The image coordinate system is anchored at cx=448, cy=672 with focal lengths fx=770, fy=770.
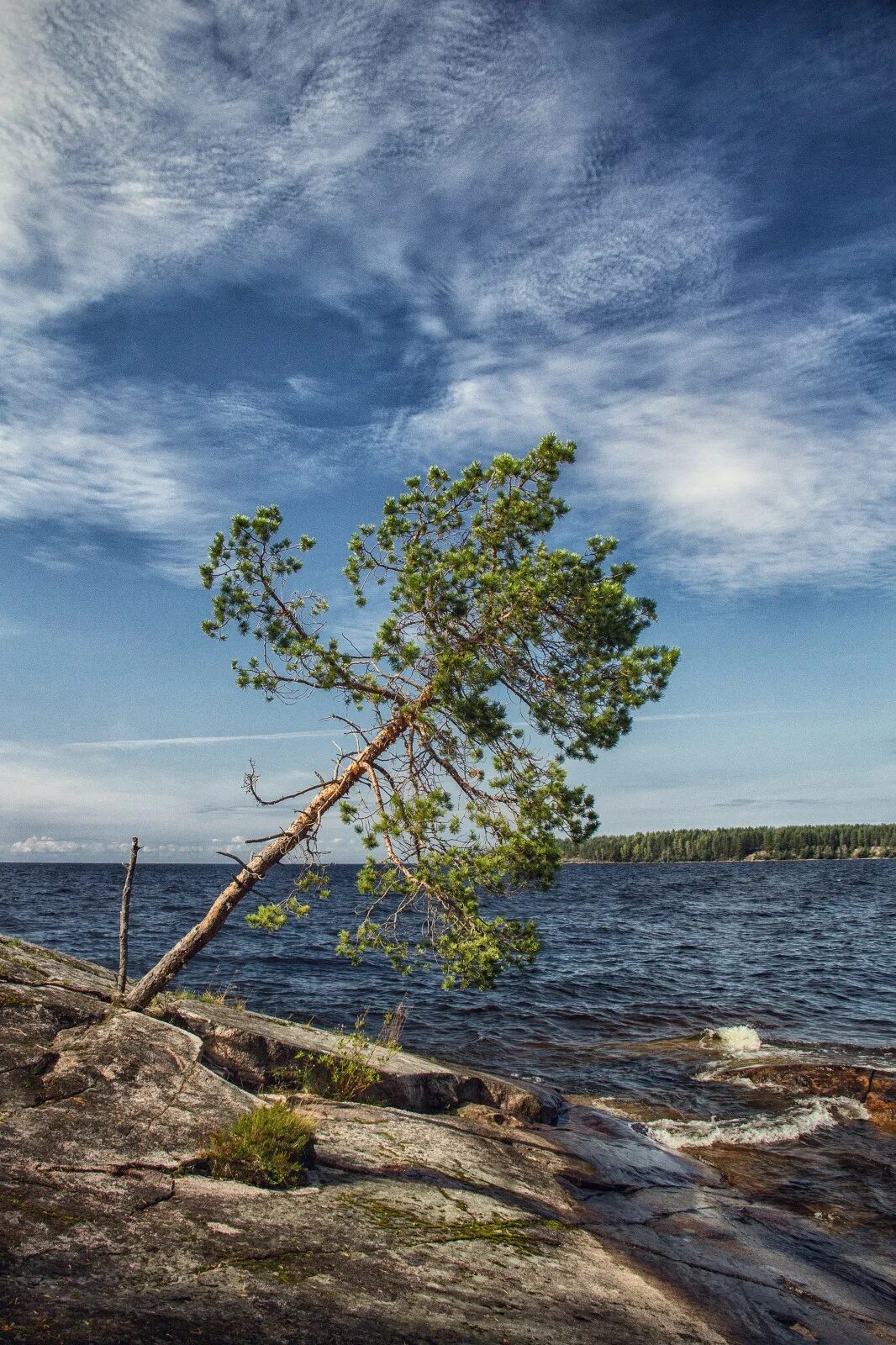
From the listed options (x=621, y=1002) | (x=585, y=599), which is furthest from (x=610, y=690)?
(x=621, y=1002)

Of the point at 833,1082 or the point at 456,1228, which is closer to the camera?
the point at 456,1228

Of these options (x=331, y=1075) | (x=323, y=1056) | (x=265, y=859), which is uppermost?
(x=265, y=859)

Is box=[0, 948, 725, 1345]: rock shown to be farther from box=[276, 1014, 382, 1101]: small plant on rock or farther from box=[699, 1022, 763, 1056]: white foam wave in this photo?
box=[699, 1022, 763, 1056]: white foam wave

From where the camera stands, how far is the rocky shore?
5430 millimetres

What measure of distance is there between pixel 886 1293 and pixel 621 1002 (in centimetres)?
1879

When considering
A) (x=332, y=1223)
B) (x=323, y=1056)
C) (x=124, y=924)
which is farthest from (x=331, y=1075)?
(x=332, y=1223)

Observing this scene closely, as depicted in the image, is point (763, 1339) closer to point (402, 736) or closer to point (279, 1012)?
point (402, 736)

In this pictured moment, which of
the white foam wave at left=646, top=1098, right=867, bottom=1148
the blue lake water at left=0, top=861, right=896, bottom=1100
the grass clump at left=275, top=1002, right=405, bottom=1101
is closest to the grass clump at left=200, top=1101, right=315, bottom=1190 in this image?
the grass clump at left=275, top=1002, right=405, bottom=1101

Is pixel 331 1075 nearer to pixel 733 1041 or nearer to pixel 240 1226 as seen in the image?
pixel 240 1226

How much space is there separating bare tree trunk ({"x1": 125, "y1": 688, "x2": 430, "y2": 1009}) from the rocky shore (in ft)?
1.93

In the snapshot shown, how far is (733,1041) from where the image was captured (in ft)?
72.2

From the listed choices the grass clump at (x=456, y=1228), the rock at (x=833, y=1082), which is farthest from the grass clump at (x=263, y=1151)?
the rock at (x=833, y=1082)

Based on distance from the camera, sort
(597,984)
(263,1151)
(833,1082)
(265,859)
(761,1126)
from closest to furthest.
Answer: (263,1151) → (265,859) → (761,1126) → (833,1082) → (597,984)

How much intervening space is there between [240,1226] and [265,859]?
19.7 ft
